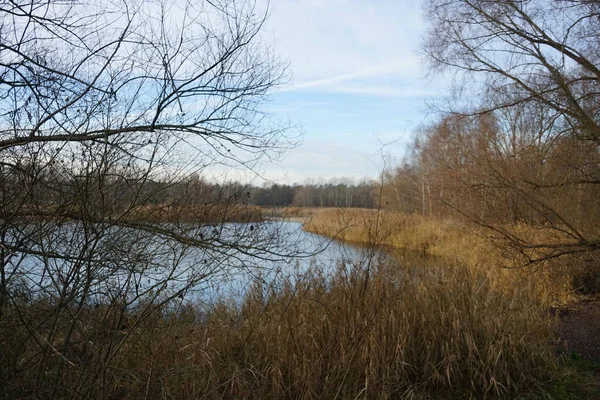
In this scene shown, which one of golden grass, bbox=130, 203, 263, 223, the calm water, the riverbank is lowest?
the riverbank

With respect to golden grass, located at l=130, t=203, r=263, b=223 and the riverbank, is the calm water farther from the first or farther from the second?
the riverbank

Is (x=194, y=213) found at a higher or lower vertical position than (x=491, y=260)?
higher

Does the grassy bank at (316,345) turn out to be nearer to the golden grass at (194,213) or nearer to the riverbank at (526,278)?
the riverbank at (526,278)

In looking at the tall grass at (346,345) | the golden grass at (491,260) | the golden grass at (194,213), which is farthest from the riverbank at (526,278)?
the golden grass at (194,213)

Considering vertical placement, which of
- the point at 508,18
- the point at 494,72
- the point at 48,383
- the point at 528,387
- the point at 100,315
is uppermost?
the point at 508,18

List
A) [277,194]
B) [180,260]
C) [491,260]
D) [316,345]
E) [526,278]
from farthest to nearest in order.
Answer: [491,260] → [526,278] → [277,194] → [316,345] → [180,260]

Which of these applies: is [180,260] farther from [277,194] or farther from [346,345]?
[277,194]

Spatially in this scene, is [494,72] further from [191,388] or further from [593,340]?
[191,388]

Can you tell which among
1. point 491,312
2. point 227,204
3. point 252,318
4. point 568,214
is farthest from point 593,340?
point 227,204

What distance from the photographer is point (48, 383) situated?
2914mm

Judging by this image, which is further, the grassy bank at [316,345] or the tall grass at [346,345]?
the tall grass at [346,345]

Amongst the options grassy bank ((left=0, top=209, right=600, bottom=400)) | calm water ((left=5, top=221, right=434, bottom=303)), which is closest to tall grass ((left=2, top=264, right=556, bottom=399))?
grassy bank ((left=0, top=209, right=600, bottom=400))

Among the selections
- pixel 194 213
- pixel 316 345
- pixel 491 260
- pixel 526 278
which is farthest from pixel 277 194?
pixel 491 260

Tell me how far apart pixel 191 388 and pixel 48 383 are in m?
1.07
